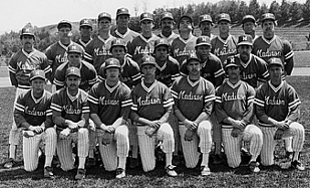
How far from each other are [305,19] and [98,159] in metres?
52.6

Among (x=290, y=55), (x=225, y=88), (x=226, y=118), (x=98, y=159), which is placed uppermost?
(x=290, y=55)

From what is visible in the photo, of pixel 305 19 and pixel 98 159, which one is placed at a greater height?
pixel 305 19

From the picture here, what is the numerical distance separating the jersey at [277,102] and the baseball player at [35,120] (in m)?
3.24

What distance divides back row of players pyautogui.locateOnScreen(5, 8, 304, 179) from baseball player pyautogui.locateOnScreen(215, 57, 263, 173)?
23mm

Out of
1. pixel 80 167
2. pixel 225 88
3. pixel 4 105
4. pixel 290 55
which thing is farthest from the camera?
pixel 4 105

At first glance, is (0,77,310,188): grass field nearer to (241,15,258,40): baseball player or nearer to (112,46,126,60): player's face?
(112,46,126,60): player's face

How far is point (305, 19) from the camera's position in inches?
2136

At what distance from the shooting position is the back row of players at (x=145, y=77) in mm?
6312

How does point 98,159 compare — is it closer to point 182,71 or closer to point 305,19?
point 182,71

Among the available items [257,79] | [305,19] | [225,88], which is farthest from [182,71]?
[305,19]

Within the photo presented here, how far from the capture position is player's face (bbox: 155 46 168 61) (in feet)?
22.6

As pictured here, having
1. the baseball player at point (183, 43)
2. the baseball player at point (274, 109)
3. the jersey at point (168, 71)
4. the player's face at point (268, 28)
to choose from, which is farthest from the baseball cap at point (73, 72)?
the player's face at point (268, 28)

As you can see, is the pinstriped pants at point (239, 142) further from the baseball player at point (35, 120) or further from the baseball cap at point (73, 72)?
the baseball player at point (35, 120)

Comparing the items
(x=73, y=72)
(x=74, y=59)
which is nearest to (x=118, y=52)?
(x=74, y=59)
